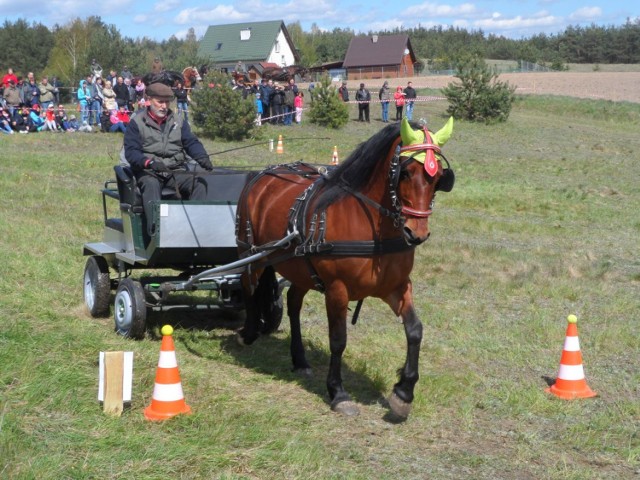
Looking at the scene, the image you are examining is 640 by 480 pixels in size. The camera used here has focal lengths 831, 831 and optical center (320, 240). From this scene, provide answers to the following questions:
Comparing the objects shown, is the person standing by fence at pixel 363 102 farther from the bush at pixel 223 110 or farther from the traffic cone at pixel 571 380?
the traffic cone at pixel 571 380

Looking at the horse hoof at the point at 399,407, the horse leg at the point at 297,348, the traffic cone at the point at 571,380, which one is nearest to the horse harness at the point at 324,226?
the horse leg at the point at 297,348

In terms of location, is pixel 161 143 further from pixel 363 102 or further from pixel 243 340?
pixel 363 102

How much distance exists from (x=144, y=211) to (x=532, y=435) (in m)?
4.07

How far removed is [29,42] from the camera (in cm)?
7094

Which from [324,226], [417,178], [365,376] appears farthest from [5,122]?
[417,178]

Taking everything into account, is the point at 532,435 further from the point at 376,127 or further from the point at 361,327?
the point at 376,127

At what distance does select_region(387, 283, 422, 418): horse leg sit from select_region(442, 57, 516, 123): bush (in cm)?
2894

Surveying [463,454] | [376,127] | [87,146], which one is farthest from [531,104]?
[463,454]

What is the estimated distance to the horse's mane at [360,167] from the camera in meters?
5.88

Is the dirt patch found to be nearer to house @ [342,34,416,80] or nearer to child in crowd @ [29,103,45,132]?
house @ [342,34,416,80]

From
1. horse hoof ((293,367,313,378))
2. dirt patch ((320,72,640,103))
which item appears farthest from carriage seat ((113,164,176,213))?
dirt patch ((320,72,640,103))

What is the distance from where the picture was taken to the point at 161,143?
7.95m

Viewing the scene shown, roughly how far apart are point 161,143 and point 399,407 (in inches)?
142

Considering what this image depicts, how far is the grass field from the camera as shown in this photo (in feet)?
16.7
